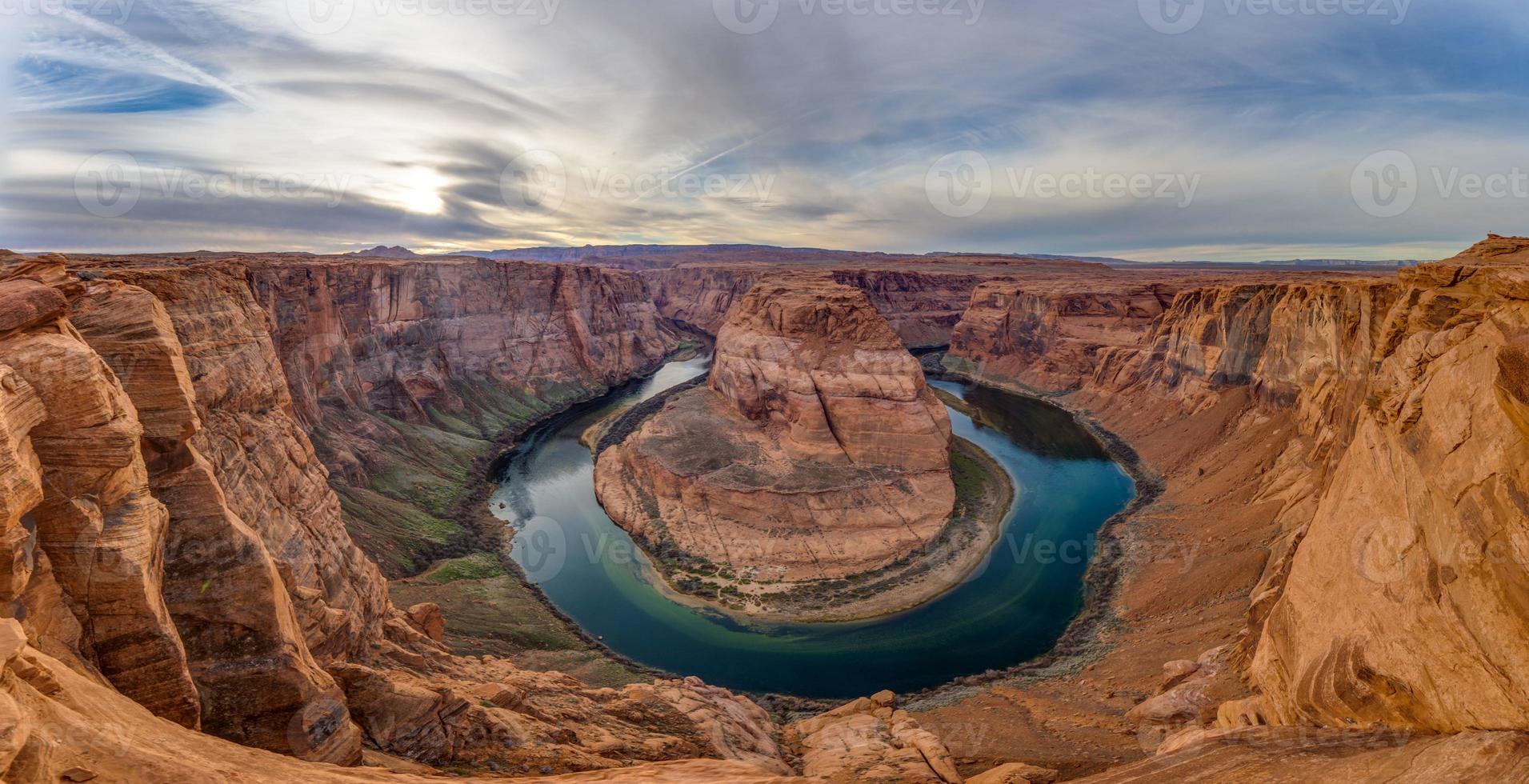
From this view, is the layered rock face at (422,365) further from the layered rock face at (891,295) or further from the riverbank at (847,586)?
the layered rock face at (891,295)

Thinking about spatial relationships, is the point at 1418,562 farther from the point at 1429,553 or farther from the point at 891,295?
the point at 891,295

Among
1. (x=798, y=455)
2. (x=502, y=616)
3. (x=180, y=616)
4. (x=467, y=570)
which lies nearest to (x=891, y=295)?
(x=798, y=455)

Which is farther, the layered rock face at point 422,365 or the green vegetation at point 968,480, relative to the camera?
the green vegetation at point 968,480

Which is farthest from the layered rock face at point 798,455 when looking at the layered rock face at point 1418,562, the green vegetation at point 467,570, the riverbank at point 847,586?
the layered rock face at point 1418,562

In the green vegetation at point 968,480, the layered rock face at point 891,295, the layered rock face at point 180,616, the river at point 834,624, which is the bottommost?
the river at point 834,624

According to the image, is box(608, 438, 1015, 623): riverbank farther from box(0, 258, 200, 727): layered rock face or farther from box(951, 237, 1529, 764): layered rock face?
box(0, 258, 200, 727): layered rock face

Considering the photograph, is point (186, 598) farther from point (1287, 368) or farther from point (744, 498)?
point (1287, 368)
